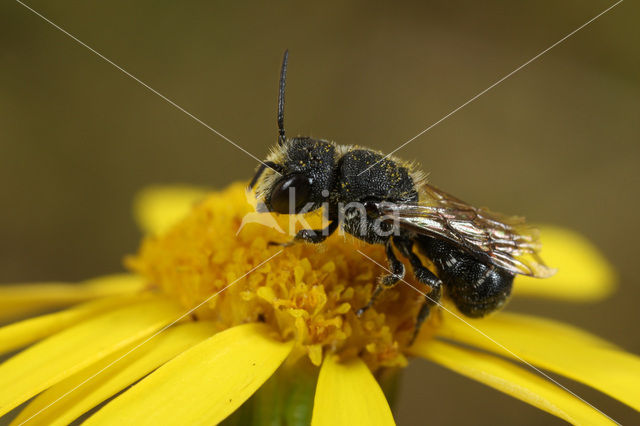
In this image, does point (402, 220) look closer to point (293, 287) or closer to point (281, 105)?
point (293, 287)

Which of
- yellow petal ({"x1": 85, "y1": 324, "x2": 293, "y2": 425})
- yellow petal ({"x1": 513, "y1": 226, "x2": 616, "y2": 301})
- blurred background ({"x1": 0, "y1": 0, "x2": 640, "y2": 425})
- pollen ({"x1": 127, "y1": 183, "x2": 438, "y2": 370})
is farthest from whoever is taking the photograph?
blurred background ({"x1": 0, "y1": 0, "x2": 640, "y2": 425})

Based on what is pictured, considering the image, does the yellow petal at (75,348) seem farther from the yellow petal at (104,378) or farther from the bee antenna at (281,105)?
the bee antenna at (281,105)

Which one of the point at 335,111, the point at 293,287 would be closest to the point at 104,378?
the point at 293,287

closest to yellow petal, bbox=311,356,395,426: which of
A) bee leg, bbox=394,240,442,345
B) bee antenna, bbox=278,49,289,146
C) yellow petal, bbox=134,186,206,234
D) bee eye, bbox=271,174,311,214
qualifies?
bee leg, bbox=394,240,442,345

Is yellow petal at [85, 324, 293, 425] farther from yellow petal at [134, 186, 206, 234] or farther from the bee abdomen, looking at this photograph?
yellow petal at [134, 186, 206, 234]

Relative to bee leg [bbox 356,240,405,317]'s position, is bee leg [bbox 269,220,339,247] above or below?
above

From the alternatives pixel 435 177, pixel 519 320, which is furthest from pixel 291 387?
pixel 435 177

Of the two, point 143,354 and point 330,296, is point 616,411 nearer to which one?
point 330,296
